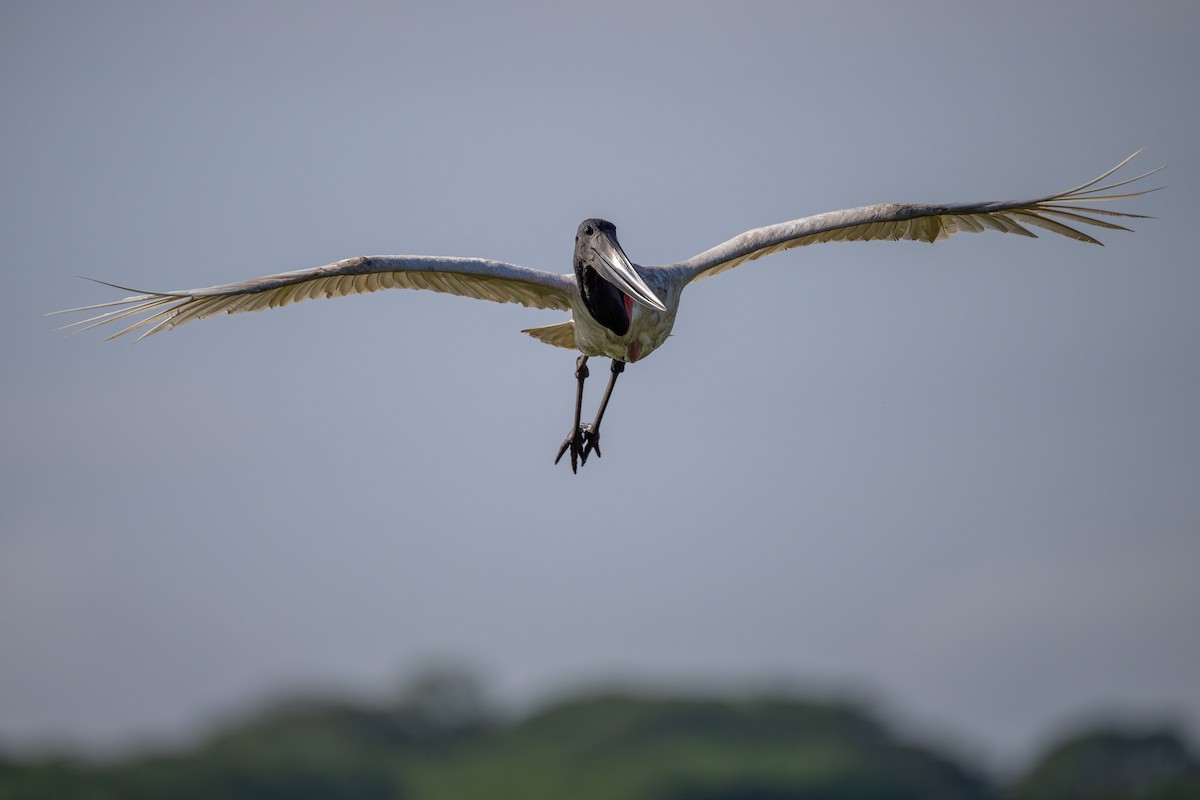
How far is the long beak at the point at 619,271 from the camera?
68.3 feet

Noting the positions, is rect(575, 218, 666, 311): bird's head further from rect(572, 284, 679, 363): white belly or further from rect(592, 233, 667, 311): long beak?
rect(572, 284, 679, 363): white belly

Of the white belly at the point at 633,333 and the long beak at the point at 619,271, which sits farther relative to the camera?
the white belly at the point at 633,333

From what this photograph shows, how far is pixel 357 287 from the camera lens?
2239 cm

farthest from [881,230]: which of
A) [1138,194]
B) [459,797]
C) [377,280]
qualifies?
[459,797]

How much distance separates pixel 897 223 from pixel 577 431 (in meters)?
4.34

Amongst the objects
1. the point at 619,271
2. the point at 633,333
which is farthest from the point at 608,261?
the point at 633,333

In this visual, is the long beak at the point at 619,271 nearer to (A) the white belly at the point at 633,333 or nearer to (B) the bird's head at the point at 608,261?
(B) the bird's head at the point at 608,261

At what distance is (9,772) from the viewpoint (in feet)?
249

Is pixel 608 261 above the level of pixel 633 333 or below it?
above

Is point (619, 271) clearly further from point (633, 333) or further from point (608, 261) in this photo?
point (633, 333)

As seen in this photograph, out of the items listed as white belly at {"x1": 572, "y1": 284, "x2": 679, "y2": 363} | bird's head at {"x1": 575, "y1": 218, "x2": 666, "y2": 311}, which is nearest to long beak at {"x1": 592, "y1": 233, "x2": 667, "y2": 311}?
bird's head at {"x1": 575, "y1": 218, "x2": 666, "y2": 311}

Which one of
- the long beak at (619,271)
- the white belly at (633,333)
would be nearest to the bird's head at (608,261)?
the long beak at (619,271)

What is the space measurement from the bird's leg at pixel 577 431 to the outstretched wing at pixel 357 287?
0.68 metres

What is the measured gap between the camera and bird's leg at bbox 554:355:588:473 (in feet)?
75.3
